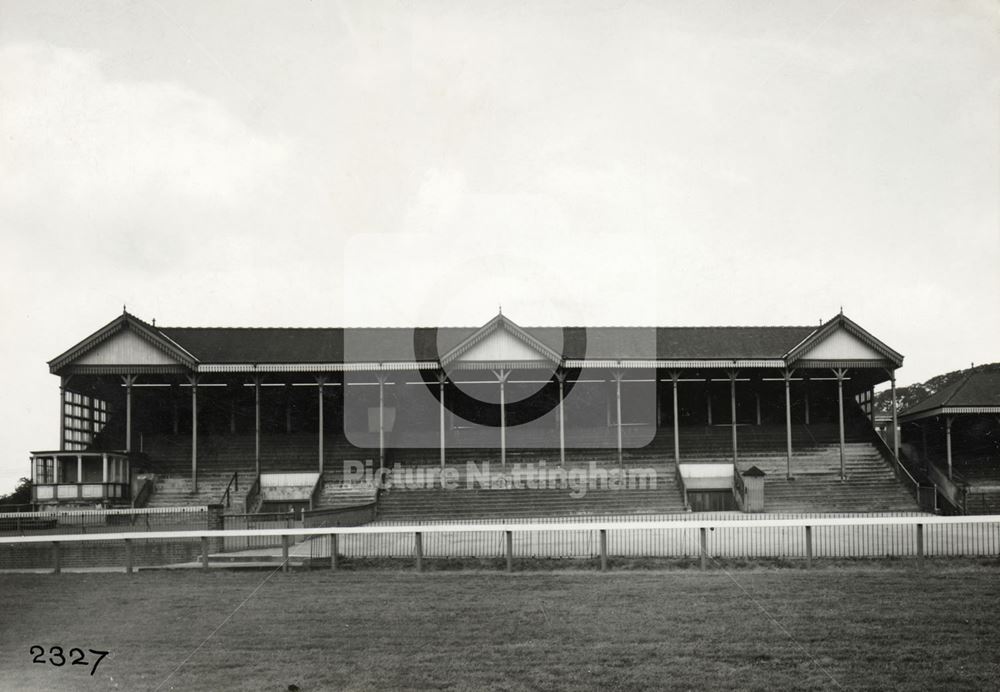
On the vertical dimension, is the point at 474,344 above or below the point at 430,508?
above

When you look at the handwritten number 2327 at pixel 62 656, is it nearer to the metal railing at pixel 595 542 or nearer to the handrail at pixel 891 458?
the metal railing at pixel 595 542

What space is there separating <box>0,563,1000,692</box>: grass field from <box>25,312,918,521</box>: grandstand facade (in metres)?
15.9

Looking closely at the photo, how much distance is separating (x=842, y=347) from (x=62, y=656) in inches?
1190

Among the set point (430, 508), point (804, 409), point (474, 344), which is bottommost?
point (430, 508)

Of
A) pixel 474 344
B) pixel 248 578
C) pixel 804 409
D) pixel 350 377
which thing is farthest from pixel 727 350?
pixel 248 578

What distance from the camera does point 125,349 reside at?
3425 centimetres

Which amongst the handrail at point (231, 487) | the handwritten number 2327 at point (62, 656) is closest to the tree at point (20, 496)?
the handrail at point (231, 487)

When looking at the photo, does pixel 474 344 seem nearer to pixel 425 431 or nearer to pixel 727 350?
pixel 425 431

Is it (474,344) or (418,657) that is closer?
(418,657)

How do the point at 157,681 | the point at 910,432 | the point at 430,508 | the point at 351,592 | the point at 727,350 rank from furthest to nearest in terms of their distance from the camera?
1. the point at 910,432
2. the point at 727,350
3. the point at 430,508
4. the point at 351,592
5. the point at 157,681

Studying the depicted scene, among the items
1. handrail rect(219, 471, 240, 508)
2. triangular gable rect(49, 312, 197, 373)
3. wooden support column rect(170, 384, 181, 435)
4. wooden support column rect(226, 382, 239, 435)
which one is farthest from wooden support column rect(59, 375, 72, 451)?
wooden support column rect(226, 382, 239, 435)

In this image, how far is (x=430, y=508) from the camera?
30.5 meters

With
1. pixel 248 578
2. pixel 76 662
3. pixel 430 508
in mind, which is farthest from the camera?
pixel 430 508

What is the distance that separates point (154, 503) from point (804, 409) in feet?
83.6
